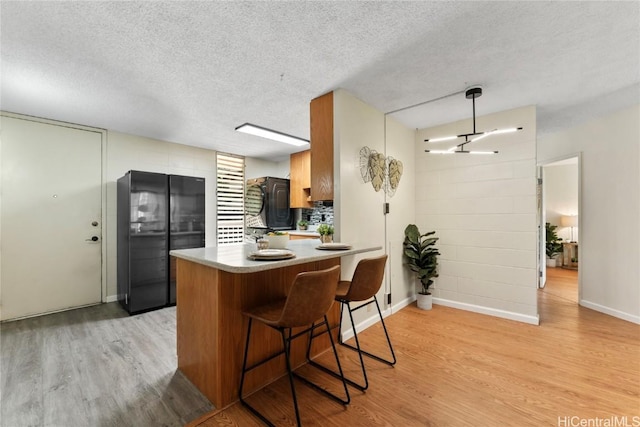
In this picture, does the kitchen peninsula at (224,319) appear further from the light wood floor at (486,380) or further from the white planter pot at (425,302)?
the white planter pot at (425,302)

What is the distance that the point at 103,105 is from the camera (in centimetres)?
306

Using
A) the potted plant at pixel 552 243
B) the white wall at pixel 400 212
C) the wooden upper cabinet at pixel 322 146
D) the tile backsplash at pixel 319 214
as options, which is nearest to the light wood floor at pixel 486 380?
the white wall at pixel 400 212

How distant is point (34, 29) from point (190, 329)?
2316mm

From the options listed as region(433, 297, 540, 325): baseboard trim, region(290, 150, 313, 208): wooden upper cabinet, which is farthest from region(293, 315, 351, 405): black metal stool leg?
region(290, 150, 313, 208): wooden upper cabinet

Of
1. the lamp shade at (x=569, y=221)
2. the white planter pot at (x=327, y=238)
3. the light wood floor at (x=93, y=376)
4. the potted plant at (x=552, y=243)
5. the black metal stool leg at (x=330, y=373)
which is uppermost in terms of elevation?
the lamp shade at (x=569, y=221)

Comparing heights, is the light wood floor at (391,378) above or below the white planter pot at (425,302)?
below

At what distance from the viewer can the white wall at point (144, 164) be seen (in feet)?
13.1

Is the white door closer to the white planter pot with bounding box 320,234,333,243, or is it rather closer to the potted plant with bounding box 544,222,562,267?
the white planter pot with bounding box 320,234,333,243

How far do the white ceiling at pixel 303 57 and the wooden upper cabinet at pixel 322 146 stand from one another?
0.17 metres

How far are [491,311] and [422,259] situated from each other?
102cm

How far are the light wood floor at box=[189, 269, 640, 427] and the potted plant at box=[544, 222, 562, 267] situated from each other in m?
3.28

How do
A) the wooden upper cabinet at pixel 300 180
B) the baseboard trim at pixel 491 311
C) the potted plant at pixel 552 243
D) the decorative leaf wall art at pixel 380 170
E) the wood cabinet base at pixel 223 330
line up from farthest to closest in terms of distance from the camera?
the potted plant at pixel 552 243, the wooden upper cabinet at pixel 300 180, the baseboard trim at pixel 491 311, the decorative leaf wall art at pixel 380 170, the wood cabinet base at pixel 223 330

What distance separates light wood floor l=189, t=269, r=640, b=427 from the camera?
5.71 ft

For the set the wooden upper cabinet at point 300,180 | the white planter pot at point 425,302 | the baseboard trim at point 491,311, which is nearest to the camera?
the baseboard trim at point 491,311
